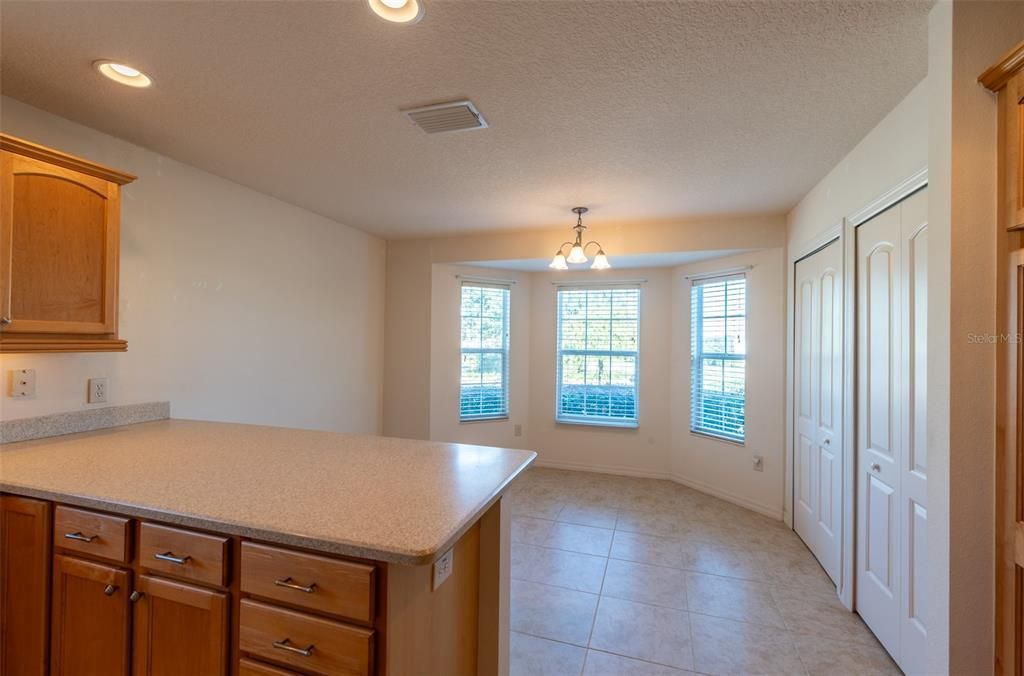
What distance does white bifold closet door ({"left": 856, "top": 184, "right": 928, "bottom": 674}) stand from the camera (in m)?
1.86

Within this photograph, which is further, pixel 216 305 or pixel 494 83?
pixel 216 305

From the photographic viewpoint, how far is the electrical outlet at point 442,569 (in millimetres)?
1317

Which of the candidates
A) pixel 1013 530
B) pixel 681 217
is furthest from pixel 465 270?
pixel 1013 530

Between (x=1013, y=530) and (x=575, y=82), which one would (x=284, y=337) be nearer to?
(x=575, y=82)

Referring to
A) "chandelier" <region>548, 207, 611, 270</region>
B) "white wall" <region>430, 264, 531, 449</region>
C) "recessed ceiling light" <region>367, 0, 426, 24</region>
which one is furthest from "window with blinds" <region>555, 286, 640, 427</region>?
"recessed ceiling light" <region>367, 0, 426, 24</region>

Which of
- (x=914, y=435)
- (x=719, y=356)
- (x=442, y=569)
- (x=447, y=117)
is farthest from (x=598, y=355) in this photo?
(x=442, y=569)

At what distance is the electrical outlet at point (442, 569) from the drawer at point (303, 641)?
252 millimetres

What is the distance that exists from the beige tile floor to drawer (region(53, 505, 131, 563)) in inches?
49.7

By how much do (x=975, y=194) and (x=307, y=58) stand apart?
7.40 feet

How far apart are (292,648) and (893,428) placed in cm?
256

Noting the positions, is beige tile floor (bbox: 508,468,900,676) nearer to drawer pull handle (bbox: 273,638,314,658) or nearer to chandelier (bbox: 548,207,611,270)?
drawer pull handle (bbox: 273,638,314,658)

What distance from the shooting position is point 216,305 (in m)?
2.84

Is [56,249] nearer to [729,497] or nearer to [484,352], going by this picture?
[484,352]

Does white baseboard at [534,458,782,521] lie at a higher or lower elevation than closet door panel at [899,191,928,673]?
lower
